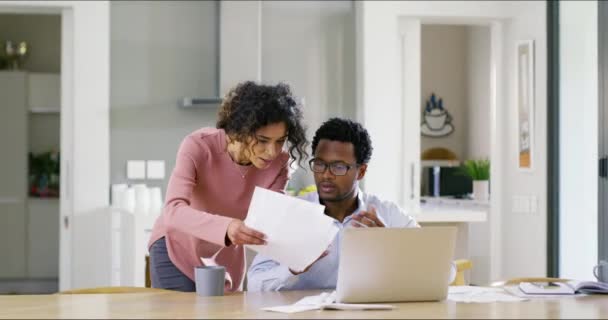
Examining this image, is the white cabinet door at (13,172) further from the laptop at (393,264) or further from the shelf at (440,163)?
the laptop at (393,264)

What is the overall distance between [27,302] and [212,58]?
3.49 m

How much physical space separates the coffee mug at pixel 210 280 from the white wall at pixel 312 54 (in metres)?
3.25

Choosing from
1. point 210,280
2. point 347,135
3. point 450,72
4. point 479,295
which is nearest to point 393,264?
point 479,295

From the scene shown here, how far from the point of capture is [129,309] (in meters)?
2.32

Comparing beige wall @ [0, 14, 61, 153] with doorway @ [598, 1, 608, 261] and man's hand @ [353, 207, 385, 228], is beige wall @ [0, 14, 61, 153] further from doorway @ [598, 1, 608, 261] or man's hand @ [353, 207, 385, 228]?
man's hand @ [353, 207, 385, 228]

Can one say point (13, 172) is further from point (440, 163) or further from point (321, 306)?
point (321, 306)

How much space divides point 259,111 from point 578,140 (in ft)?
11.4

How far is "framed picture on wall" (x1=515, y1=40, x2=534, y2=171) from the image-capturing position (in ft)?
18.9

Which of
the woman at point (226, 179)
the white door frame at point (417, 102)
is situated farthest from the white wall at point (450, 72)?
the woman at point (226, 179)

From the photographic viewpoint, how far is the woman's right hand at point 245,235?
2.42m

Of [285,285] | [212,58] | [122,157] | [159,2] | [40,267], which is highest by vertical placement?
[159,2]

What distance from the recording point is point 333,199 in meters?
2.94

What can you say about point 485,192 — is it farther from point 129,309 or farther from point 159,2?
point 129,309

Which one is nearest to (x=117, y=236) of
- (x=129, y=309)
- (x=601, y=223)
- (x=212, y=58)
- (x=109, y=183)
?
(x=109, y=183)
